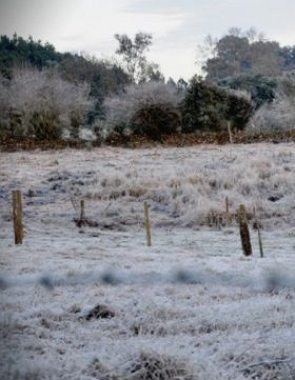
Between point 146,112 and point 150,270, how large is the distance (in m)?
24.7

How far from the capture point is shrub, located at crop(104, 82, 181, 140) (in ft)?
103

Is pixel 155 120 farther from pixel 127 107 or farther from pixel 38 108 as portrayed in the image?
pixel 38 108

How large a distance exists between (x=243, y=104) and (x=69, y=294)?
27.0 meters

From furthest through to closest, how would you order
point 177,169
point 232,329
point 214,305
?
point 177,169 < point 214,305 < point 232,329

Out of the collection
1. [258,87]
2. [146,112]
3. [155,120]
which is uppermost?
[258,87]

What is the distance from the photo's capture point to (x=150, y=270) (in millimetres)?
7371

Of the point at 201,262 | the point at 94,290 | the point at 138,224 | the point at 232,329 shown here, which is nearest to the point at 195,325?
the point at 232,329

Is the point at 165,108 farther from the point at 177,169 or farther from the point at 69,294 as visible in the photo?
the point at 69,294

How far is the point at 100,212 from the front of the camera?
16.7 m

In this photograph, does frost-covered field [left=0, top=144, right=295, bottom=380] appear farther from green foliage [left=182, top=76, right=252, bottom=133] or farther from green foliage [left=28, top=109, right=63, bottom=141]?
green foliage [left=182, top=76, right=252, bottom=133]

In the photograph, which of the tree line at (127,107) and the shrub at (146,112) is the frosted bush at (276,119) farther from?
the shrub at (146,112)

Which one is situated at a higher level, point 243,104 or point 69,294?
point 243,104

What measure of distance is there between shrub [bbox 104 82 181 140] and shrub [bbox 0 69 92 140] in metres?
1.90

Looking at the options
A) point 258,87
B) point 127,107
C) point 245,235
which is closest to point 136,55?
point 258,87
